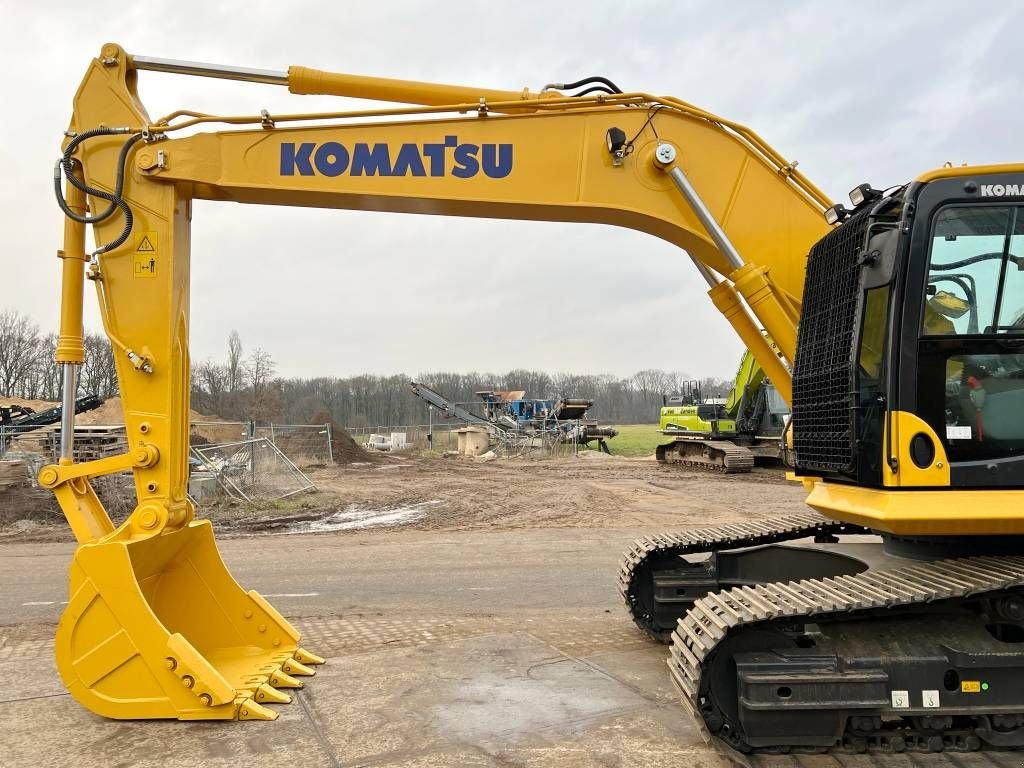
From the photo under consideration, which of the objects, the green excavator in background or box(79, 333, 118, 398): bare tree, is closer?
the green excavator in background

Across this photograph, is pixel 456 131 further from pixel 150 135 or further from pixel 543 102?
pixel 150 135

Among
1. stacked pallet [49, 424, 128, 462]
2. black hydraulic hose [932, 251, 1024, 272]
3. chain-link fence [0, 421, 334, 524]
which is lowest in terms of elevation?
chain-link fence [0, 421, 334, 524]

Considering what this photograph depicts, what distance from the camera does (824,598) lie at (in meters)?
4.17

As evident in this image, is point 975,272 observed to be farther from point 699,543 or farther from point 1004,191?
point 699,543

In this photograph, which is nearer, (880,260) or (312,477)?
(880,260)

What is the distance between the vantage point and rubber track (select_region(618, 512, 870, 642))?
253 inches

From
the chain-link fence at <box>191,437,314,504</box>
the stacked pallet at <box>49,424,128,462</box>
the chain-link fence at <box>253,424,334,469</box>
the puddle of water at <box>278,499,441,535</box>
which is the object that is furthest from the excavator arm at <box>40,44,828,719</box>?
the chain-link fence at <box>253,424,334,469</box>

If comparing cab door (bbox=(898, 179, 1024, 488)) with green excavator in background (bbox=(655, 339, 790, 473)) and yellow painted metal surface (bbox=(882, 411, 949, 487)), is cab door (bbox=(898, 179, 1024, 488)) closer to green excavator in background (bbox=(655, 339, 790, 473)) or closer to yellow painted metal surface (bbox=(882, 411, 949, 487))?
yellow painted metal surface (bbox=(882, 411, 949, 487))

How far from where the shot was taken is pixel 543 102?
5.70 metres

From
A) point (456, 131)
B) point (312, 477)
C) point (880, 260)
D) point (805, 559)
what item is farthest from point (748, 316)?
point (312, 477)

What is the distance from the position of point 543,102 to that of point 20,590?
8324mm

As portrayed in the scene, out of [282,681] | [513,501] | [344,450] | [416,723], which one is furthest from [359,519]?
[344,450]

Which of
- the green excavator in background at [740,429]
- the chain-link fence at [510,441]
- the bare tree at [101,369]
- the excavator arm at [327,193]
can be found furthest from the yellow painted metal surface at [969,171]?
the bare tree at [101,369]

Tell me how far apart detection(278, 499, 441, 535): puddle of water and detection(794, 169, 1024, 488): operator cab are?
455 inches
